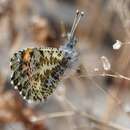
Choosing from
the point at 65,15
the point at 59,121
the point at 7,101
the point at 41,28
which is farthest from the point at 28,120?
the point at 65,15

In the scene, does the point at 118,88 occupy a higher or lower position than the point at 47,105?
lower

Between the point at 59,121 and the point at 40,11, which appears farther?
the point at 40,11

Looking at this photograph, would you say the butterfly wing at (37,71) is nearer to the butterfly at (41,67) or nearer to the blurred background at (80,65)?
the butterfly at (41,67)

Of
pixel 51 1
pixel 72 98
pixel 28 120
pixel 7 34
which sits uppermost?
pixel 51 1

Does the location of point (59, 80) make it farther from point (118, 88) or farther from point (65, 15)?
point (65, 15)

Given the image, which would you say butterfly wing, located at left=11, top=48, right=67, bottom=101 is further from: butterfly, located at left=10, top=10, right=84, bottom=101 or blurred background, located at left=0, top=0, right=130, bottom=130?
blurred background, located at left=0, top=0, right=130, bottom=130

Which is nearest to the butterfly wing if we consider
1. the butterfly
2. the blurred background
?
the butterfly

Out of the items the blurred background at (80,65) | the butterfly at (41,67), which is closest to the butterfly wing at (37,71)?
the butterfly at (41,67)
